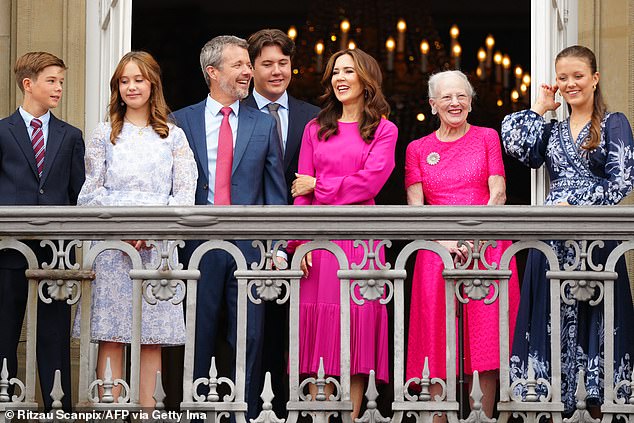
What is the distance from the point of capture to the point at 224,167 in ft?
26.1

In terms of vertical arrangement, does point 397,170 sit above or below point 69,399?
above

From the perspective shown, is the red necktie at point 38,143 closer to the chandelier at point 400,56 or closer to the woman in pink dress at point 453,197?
the woman in pink dress at point 453,197

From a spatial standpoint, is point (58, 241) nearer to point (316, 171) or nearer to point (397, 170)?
point (316, 171)

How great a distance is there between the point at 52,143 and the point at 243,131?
102 cm

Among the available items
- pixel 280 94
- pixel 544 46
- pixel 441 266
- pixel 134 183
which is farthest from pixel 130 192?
pixel 544 46

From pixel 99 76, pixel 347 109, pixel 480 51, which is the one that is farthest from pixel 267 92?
pixel 480 51

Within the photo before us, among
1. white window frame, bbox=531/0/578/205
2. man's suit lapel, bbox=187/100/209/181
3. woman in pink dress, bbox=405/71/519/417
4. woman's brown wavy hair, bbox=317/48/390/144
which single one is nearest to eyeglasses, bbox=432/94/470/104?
woman in pink dress, bbox=405/71/519/417

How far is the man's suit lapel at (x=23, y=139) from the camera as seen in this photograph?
311 inches

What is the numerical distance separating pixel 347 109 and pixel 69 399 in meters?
2.14

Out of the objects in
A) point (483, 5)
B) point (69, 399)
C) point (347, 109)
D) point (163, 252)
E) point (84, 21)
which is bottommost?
point (69, 399)

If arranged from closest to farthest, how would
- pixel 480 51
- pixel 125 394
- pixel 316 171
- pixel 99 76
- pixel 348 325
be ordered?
pixel 348 325 → pixel 125 394 → pixel 316 171 → pixel 99 76 → pixel 480 51

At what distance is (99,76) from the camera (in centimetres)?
919

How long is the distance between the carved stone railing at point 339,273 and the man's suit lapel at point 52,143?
839 millimetres

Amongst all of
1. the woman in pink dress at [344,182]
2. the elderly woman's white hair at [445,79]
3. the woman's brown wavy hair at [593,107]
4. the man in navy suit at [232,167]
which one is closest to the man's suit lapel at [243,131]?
the man in navy suit at [232,167]
